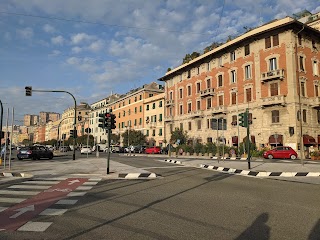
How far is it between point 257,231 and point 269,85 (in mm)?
35145

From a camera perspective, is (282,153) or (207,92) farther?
(207,92)

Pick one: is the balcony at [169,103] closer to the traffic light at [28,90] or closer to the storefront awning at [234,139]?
the storefront awning at [234,139]

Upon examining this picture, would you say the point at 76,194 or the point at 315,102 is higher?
the point at 315,102

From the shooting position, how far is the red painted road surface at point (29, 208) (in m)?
5.58

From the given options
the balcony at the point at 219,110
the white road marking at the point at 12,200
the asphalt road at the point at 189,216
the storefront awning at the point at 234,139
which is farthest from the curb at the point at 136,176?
the balcony at the point at 219,110

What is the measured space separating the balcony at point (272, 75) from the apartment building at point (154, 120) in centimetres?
2755

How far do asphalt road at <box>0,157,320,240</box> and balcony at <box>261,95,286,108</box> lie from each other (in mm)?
27928

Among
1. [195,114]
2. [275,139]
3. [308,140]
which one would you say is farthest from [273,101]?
[195,114]

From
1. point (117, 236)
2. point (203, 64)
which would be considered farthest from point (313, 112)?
point (117, 236)

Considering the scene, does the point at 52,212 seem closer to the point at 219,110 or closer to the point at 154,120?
the point at 219,110

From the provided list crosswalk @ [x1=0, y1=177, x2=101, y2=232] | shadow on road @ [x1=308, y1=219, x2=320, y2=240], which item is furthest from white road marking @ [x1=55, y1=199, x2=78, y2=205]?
shadow on road @ [x1=308, y1=219, x2=320, y2=240]

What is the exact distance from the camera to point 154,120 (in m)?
65.2

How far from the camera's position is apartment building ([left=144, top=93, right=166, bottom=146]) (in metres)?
62.6

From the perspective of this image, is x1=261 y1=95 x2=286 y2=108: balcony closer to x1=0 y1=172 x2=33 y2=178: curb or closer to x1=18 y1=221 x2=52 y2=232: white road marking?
x1=0 y1=172 x2=33 y2=178: curb
